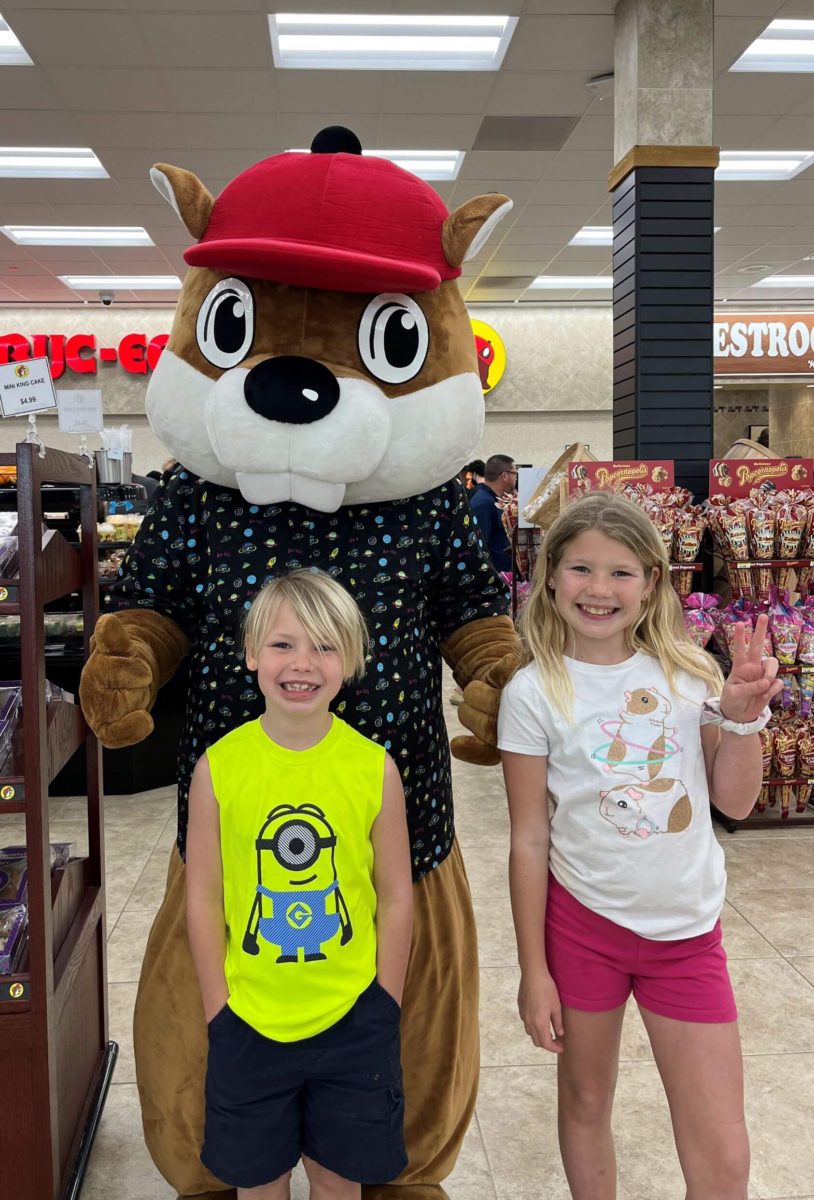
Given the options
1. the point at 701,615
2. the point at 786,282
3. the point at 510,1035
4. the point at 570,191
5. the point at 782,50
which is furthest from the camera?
the point at 786,282

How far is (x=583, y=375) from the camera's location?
1184 centimetres

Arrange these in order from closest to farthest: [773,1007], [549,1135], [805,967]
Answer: [549,1135], [773,1007], [805,967]

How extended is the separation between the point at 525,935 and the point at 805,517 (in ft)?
9.11

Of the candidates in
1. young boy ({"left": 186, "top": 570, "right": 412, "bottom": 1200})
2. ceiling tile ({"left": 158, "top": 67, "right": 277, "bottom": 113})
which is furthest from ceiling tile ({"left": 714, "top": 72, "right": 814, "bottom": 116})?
young boy ({"left": 186, "top": 570, "right": 412, "bottom": 1200})

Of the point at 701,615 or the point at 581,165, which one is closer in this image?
the point at 701,615

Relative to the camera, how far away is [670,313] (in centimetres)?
497

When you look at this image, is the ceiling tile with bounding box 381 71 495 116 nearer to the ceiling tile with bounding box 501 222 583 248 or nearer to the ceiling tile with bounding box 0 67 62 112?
the ceiling tile with bounding box 0 67 62 112

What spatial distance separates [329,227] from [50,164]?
21.3 ft

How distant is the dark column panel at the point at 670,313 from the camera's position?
4902 millimetres

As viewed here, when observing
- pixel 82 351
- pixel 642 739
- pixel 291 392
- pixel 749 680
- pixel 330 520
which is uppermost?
pixel 82 351

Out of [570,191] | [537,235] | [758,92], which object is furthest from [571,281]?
[758,92]

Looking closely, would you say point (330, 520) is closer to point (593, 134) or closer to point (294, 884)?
point (294, 884)

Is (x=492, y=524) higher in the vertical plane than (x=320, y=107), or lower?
lower

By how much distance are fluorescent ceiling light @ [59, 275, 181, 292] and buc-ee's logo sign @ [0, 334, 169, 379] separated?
875 millimetres
